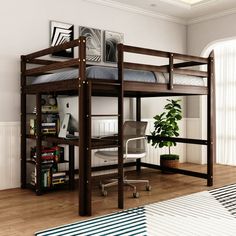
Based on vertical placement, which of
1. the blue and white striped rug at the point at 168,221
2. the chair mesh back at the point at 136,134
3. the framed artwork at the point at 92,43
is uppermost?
the framed artwork at the point at 92,43

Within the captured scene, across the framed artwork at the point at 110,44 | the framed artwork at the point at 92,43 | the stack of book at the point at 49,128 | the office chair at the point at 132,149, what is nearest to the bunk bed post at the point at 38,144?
the stack of book at the point at 49,128

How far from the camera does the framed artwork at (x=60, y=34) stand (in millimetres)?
4133

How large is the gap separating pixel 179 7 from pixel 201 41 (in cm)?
82

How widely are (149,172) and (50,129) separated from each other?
1.82 meters

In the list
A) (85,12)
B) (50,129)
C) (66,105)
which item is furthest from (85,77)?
(85,12)

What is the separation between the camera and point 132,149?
3.96 m

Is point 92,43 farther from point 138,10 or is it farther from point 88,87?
point 88,87

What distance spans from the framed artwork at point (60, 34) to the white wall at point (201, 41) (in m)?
2.36

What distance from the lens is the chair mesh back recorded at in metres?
3.90

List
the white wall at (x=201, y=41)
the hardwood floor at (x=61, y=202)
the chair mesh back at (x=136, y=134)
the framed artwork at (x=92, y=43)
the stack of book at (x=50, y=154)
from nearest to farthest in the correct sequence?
the hardwood floor at (x=61, y=202)
the stack of book at (x=50, y=154)
the chair mesh back at (x=136, y=134)
the framed artwork at (x=92, y=43)
the white wall at (x=201, y=41)

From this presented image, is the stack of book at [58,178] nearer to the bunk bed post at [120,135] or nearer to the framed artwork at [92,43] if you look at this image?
the bunk bed post at [120,135]

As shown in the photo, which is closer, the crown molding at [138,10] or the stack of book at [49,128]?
the stack of book at [49,128]

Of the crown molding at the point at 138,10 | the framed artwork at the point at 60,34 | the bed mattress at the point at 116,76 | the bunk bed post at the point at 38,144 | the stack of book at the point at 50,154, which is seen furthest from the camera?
the crown molding at the point at 138,10

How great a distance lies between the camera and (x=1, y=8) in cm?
373
